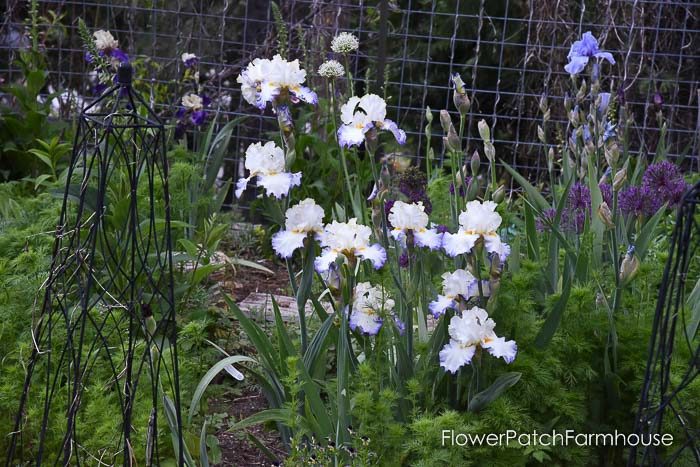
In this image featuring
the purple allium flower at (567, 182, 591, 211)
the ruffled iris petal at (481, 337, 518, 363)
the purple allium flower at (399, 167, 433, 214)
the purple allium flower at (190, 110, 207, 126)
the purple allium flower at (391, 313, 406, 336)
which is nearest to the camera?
the ruffled iris petal at (481, 337, 518, 363)

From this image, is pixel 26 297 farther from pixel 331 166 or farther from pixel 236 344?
pixel 331 166

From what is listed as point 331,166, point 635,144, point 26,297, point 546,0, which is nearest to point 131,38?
point 331,166

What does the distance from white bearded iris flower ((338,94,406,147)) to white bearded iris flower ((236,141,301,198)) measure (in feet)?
0.55

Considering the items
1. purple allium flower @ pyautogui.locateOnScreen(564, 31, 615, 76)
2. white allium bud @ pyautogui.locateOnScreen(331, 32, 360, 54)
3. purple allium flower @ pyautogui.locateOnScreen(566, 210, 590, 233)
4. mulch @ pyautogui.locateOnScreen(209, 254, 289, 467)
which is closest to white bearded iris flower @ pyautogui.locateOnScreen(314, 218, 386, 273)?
mulch @ pyautogui.locateOnScreen(209, 254, 289, 467)

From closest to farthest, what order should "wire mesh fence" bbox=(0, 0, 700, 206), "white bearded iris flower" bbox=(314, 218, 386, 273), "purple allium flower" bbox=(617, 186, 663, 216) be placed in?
"white bearded iris flower" bbox=(314, 218, 386, 273) < "purple allium flower" bbox=(617, 186, 663, 216) < "wire mesh fence" bbox=(0, 0, 700, 206)

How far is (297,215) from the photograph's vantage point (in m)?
2.10

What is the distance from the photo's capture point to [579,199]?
2.81 metres

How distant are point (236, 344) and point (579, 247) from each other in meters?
1.26

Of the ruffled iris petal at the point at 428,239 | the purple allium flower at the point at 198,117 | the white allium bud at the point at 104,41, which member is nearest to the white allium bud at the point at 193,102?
the purple allium flower at the point at 198,117

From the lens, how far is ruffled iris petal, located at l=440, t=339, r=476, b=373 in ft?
6.48

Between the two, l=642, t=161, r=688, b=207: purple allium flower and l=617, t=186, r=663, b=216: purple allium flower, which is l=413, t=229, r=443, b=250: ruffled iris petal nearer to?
l=617, t=186, r=663, b=216: purple allium flower

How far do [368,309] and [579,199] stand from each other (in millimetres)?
977

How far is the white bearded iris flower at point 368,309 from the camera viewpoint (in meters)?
2.19

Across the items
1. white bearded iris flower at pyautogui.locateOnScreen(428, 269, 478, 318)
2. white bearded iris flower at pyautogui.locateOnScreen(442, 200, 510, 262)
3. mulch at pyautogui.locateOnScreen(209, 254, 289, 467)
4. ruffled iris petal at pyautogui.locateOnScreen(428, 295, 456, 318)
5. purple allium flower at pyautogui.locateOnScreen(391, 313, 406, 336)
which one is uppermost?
white bearded iris flower at pyautogui.locateOnScreen(442, 200, 510, 262)
